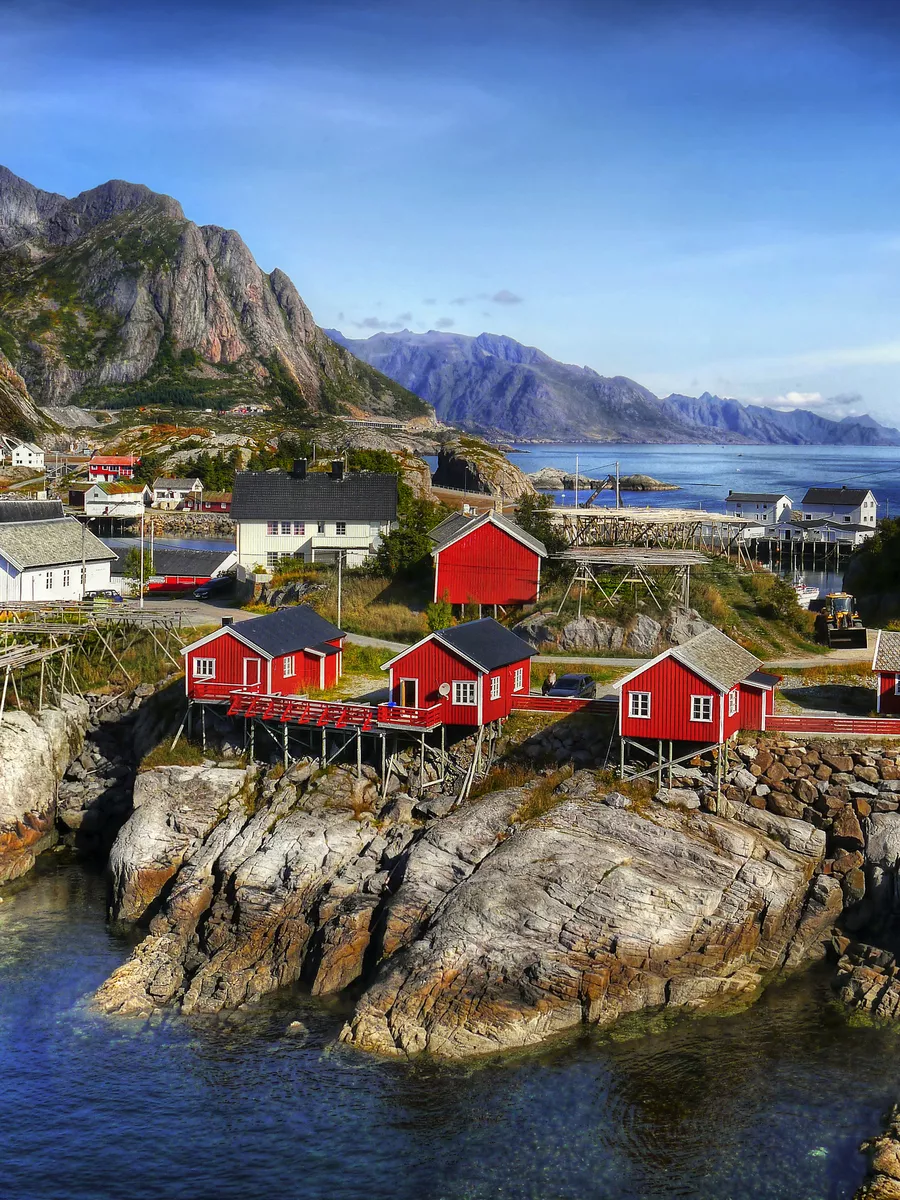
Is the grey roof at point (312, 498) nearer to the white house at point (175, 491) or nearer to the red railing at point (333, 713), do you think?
the red railing at point (333, 713)

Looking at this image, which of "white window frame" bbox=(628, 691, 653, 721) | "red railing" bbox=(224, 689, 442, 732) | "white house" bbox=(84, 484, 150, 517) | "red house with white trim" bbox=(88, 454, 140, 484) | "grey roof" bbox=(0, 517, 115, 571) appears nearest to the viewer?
"white window frame" bbox=(628, 691, 653, 721)

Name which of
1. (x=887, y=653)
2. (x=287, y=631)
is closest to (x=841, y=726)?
(x=887, y=653)

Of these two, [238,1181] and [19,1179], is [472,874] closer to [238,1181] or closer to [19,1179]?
[238,1181]

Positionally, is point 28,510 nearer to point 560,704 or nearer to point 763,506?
point 560,704

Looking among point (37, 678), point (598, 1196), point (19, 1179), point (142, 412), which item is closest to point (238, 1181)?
point (19, 1179)

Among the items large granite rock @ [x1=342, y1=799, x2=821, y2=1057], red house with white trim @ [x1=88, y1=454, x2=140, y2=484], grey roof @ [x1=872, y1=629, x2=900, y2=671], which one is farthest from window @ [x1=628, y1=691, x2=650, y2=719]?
red house with white trim @ [x1=88, y1=454, x2=140, y2=484]

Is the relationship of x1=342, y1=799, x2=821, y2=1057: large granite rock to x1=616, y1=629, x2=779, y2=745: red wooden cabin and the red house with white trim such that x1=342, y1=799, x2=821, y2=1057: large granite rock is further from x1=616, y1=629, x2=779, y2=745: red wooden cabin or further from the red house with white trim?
the red house with white trim
